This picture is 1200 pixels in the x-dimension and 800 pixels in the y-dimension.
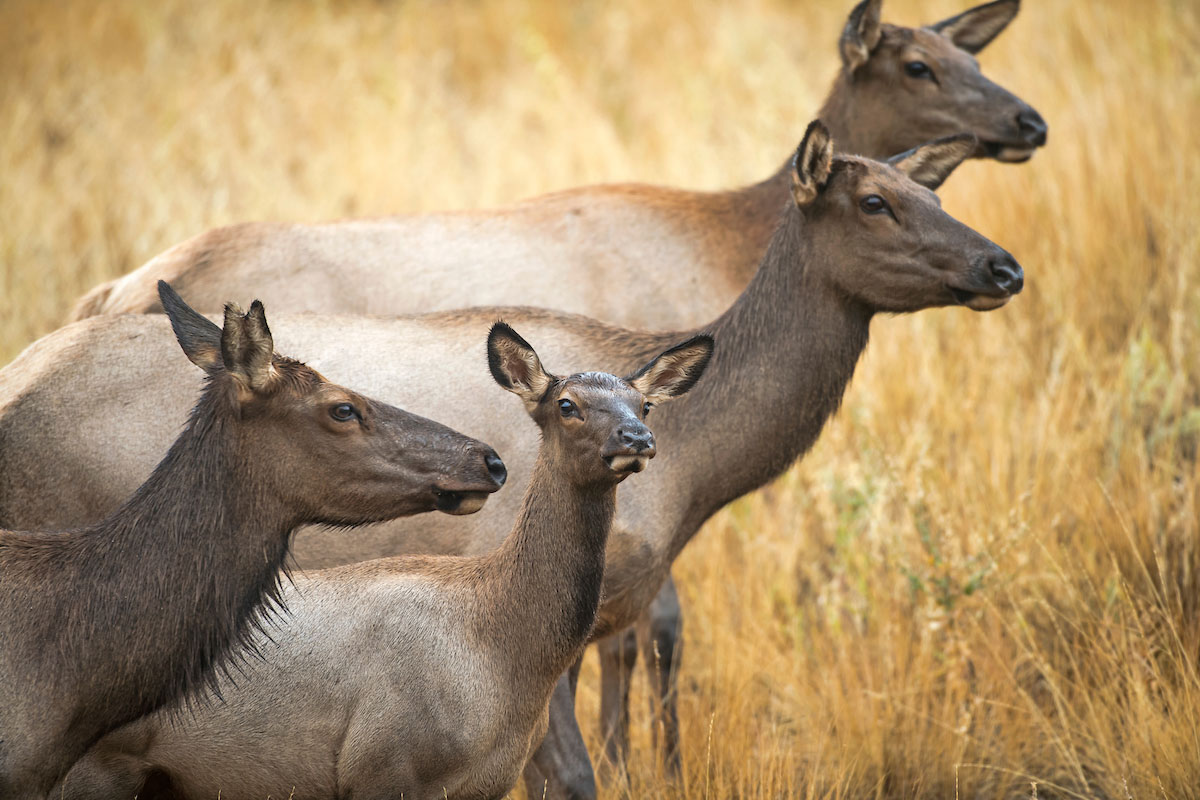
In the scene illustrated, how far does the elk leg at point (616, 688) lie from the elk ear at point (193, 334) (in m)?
2.50

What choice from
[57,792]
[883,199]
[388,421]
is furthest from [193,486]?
[883,199]

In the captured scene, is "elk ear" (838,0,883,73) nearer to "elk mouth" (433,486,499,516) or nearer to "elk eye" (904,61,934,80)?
"elk eye" (904,61,934,80)

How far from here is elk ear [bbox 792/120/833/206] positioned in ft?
17.0

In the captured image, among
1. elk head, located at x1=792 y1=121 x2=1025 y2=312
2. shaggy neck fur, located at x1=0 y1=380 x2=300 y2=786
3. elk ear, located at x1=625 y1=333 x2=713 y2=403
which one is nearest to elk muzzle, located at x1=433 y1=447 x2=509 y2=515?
shaggy neck fur, located at x1=0 y1=380 x2=300 y2=786

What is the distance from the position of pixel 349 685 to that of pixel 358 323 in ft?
5.63

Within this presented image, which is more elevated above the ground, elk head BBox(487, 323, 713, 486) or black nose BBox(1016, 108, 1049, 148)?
black nose BBox(1016, 108, 1049, 148)

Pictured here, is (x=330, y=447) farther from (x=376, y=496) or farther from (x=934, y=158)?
(x=934, y=158)

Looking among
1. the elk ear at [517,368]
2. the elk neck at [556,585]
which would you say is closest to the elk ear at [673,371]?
the elk ear at [517,368]

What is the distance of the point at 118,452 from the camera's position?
490 centimetres

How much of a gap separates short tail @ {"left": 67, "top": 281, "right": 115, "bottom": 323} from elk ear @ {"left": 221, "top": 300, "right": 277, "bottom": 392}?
8.39 feet

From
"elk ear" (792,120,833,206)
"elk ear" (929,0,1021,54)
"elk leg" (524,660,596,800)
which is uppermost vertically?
"elk ear" (929,0,1021,54)

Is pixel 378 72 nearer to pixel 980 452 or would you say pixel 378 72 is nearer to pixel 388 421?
pixel 980 452

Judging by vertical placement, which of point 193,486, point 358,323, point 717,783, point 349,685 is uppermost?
point 358,323

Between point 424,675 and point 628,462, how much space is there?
3.36 feet
